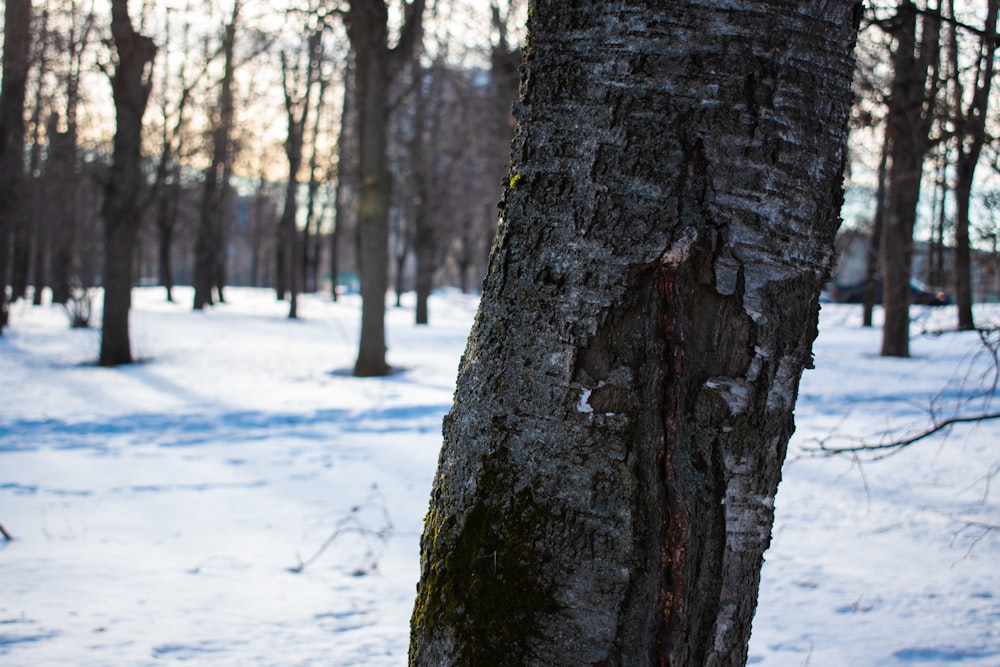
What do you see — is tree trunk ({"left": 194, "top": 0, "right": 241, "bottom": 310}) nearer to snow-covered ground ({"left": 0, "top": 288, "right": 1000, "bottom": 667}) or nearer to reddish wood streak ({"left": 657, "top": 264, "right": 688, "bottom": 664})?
snow-covered ground ({"left": 0, "top": 288, "right": 1000, "bottom": 667})

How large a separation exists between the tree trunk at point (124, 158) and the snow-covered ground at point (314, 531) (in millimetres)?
2102

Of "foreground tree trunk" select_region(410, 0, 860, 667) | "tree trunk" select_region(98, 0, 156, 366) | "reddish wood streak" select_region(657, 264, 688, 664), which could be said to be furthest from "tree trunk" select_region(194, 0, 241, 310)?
"reddish wood streak" select_region(657, 264, 688, 664)

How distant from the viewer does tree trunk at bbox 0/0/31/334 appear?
13.1 metres

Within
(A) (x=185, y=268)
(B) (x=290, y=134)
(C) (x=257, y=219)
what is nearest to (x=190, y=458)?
(B) (x=290, y=134)

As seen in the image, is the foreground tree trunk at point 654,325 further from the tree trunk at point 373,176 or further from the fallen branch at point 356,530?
the tree trunk at point 373,176

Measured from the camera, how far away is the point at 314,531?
445 cm

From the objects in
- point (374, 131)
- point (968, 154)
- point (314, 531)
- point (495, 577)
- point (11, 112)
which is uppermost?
point (11, 112)

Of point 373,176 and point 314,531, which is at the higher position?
point 373,176

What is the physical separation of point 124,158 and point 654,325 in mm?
11247

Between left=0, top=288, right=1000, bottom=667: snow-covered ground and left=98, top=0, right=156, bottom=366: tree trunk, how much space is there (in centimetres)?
210

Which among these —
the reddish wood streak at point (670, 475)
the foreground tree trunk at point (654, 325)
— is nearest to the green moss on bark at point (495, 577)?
the foreground tree trunk at point (654, 325)

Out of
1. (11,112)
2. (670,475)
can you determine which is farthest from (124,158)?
(670,475)

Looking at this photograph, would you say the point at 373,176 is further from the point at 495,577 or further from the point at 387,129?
the point at 495,577

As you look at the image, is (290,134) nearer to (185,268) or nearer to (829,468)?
(829,468)
